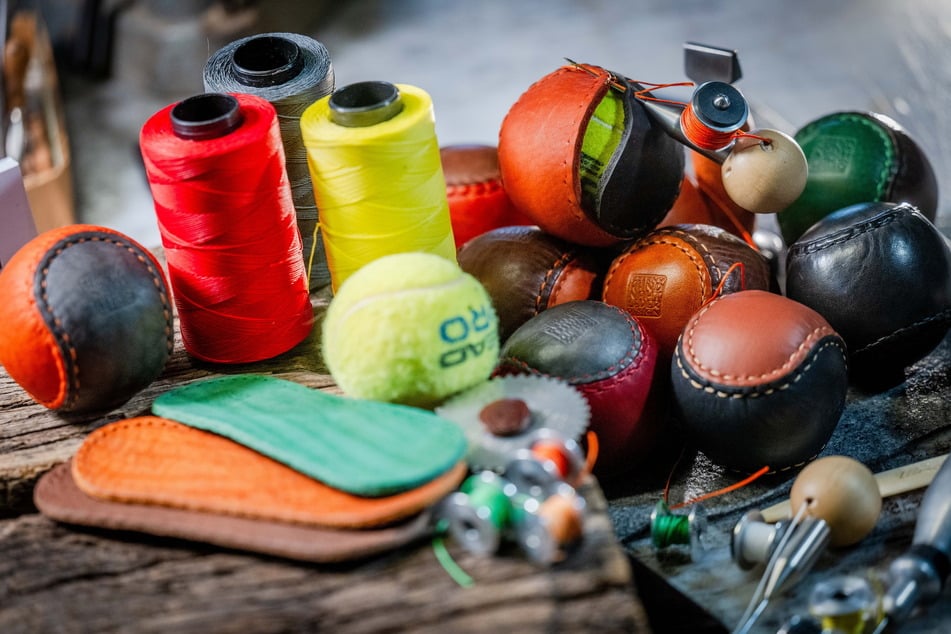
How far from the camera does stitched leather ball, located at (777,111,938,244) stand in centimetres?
214

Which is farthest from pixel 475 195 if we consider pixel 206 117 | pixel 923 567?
pixel 923 567

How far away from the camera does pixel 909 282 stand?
6.00 ft

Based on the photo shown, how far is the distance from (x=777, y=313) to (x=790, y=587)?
18.5 inches

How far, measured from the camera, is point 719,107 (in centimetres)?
180

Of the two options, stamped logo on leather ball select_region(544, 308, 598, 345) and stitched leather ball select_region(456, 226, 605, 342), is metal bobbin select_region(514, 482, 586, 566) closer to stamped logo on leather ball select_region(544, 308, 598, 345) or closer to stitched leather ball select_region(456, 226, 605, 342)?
stamped logo on leather ball select_region(544, 308, 598, 345)

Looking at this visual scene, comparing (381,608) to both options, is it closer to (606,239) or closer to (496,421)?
(496,421)

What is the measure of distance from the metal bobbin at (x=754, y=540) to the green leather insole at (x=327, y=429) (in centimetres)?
48

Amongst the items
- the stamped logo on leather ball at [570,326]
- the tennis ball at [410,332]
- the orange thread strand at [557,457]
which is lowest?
the stamped logo on leather ball at [570,326]

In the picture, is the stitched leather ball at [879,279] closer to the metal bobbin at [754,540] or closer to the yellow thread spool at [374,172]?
the metal bobbin at [754,540]

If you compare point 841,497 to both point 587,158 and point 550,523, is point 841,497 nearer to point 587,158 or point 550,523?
point 550,523

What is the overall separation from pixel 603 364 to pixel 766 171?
0.49 m

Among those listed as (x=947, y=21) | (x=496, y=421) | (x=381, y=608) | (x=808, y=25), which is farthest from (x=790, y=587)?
(x=808, y=25)

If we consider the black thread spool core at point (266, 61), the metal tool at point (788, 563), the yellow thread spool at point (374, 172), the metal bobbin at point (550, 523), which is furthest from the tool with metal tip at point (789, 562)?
the black thread spool core at point (266, 61)

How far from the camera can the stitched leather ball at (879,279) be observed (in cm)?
183
